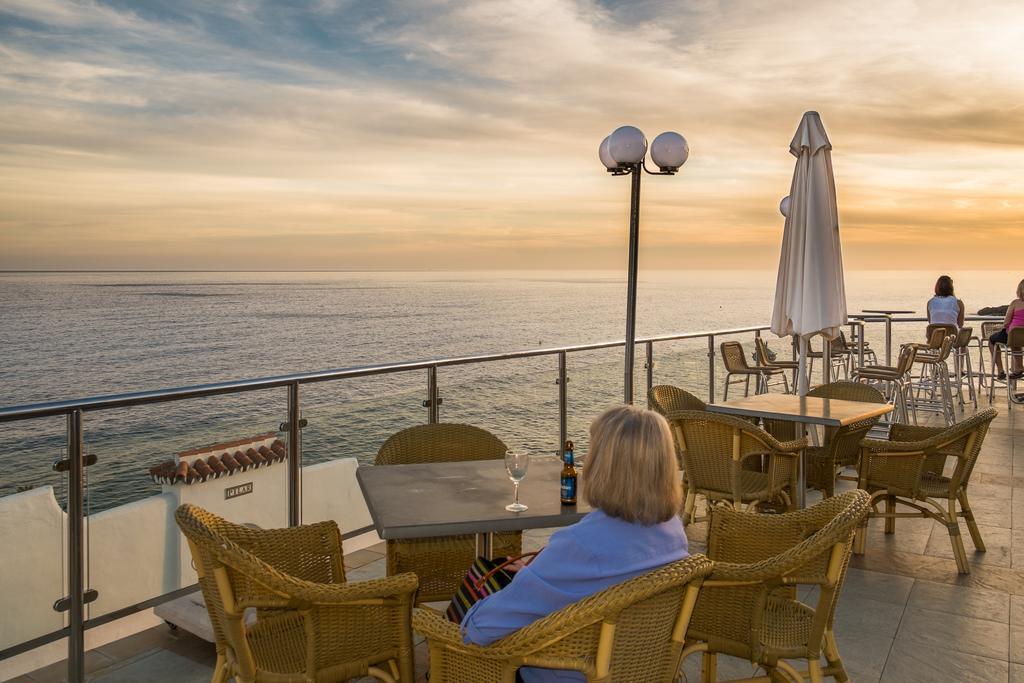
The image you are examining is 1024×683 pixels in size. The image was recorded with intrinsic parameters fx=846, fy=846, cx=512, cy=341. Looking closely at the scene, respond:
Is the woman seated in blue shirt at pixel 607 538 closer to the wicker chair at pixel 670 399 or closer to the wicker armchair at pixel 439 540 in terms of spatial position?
the wicker armchair at pixel 439 540

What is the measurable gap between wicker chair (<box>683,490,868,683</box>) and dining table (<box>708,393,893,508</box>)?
76.0 inches

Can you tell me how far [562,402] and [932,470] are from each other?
268 cm

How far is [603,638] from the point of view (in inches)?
71.4

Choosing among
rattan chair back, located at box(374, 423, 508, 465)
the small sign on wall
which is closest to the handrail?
the small sign on wall

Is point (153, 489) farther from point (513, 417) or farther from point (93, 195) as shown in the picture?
point (93, 195)

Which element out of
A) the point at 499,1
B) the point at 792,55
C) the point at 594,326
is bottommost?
the point at 594,326

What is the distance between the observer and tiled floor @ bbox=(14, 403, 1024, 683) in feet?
10.8

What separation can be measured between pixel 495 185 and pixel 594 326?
3195 centimetres

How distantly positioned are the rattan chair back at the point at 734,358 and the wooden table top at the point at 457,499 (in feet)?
19.2

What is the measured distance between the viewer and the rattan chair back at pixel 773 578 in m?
2.27

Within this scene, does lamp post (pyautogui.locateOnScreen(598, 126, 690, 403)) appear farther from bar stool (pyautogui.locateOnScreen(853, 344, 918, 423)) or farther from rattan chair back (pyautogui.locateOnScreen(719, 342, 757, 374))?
bar stool (pyautogui.locateOnScreen(853, 344, 918, 423))

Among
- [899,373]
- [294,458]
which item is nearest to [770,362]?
[899,373]

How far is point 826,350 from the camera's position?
27.6ft

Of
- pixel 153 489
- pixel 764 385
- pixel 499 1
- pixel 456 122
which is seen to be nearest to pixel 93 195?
pixel 456 122
